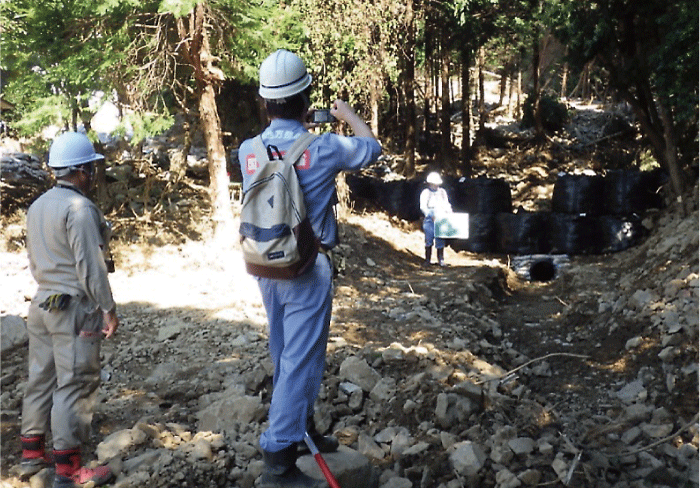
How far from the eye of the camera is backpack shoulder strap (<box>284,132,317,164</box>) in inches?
111

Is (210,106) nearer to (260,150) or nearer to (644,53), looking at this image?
(644,53)

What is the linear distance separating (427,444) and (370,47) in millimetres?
9117

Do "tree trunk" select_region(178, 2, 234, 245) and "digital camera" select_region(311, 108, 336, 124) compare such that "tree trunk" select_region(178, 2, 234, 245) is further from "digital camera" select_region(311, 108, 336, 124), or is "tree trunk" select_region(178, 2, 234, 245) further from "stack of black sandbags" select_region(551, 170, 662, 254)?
"digital camera" select_region(311, 108, 336, 124)

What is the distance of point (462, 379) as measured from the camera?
4930mm

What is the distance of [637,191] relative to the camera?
11453 mm

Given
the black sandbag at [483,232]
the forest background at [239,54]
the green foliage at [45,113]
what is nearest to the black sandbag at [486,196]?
the black sandbag at [483,232]

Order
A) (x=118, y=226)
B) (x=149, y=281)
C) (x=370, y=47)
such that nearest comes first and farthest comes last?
(x=149, y=281), (x=118, y=226), (x=370, y=47)

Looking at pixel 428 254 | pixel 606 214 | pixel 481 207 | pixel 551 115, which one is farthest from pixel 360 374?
pixel 551 115

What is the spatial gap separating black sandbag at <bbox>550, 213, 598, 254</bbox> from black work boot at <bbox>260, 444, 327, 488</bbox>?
31.0ft

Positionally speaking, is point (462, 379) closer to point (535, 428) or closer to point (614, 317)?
point (535, 428)

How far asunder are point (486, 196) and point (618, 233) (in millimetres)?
2433

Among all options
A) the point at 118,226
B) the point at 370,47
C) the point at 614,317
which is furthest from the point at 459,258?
the point at 118,226

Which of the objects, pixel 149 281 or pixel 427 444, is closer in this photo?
pixel 427 444

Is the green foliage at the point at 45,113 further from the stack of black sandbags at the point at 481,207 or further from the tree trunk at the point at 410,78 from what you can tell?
the stack of black sandbags at the point at 481,207
